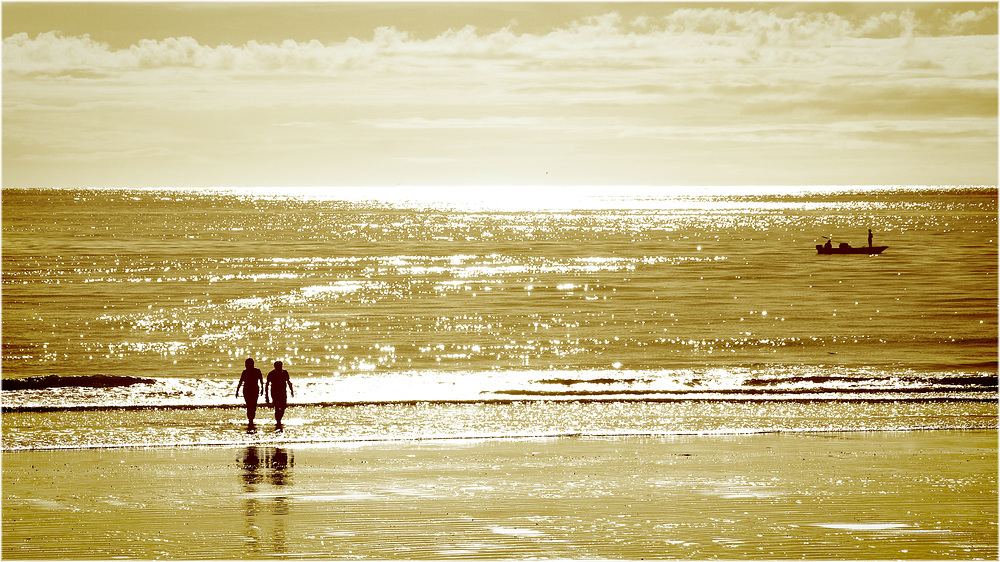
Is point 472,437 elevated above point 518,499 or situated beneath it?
elevated above

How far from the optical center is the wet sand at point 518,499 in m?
11.5

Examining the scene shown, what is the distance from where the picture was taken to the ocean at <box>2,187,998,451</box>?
20.7m

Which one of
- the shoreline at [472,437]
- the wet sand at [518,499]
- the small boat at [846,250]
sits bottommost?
the wet sand at [518,499]

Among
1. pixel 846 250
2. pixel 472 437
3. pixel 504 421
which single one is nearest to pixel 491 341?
pixel 504 421

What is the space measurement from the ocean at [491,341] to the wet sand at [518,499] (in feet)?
5.70

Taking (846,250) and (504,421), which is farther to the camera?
(846,250)

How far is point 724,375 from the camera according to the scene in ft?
98.4

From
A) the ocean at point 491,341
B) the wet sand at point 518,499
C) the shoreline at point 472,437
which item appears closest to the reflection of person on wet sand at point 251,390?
the ocean at point 491,341

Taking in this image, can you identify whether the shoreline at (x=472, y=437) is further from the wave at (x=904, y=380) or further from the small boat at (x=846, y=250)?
the small boat at (x=846, y=250)

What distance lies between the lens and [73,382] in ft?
90.5

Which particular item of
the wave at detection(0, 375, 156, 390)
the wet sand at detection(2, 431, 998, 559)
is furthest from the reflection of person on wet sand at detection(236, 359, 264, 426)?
the wave at detection(0, 375, 156, 390)

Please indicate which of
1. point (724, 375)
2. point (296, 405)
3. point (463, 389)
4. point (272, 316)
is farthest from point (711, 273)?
point (296, 405)

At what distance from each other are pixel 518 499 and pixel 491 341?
26877 mm

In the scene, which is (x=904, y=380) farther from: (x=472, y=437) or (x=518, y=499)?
(x=518, y=499)
